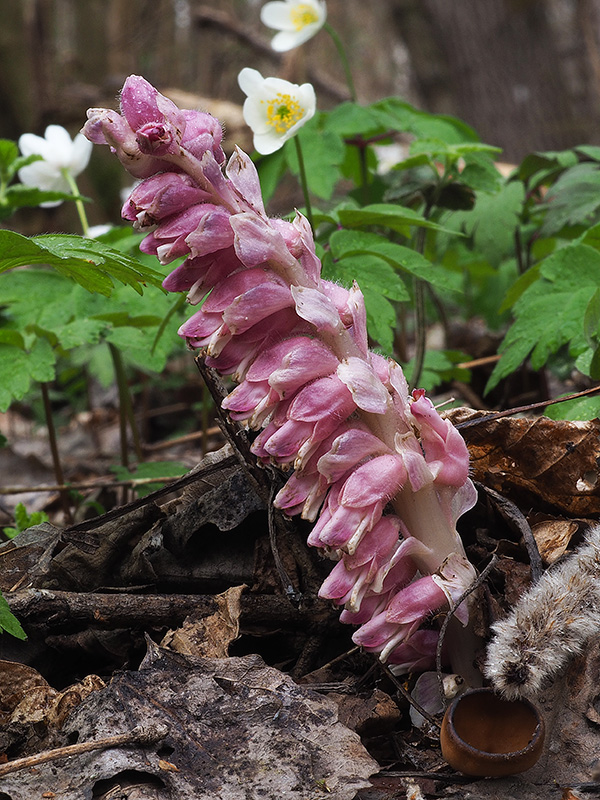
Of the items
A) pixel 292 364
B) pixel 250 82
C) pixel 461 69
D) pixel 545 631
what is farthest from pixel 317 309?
pixel 461 69

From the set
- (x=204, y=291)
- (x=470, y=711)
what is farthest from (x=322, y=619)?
(x=204, y=291)

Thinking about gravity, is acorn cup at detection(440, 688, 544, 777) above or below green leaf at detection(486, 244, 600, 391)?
below

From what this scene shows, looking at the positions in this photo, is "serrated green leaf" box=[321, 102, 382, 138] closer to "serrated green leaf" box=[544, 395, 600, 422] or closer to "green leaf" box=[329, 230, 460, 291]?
"green leaf" box=[329, 230, 460, 291]

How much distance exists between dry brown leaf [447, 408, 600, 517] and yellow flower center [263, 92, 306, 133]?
4.20ft

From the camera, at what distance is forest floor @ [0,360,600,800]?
1273mm

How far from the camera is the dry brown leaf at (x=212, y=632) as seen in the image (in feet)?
5.20

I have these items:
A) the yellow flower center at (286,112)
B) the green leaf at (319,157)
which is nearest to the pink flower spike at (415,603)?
the yellow flower center at (286,112)

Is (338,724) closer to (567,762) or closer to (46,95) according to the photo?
(567,762)

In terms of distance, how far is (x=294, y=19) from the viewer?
3.58 m

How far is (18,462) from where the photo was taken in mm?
4758

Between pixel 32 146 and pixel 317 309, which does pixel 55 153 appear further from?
pixel 317 309

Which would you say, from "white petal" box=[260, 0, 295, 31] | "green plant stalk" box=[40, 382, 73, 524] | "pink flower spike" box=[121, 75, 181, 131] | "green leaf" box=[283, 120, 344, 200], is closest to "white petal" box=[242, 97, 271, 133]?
"green leaf" box=[283, 120, 344, 200]

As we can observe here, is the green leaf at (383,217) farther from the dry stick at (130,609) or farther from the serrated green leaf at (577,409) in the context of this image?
the dry stick at (130,609)

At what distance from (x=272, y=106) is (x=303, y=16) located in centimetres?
117
